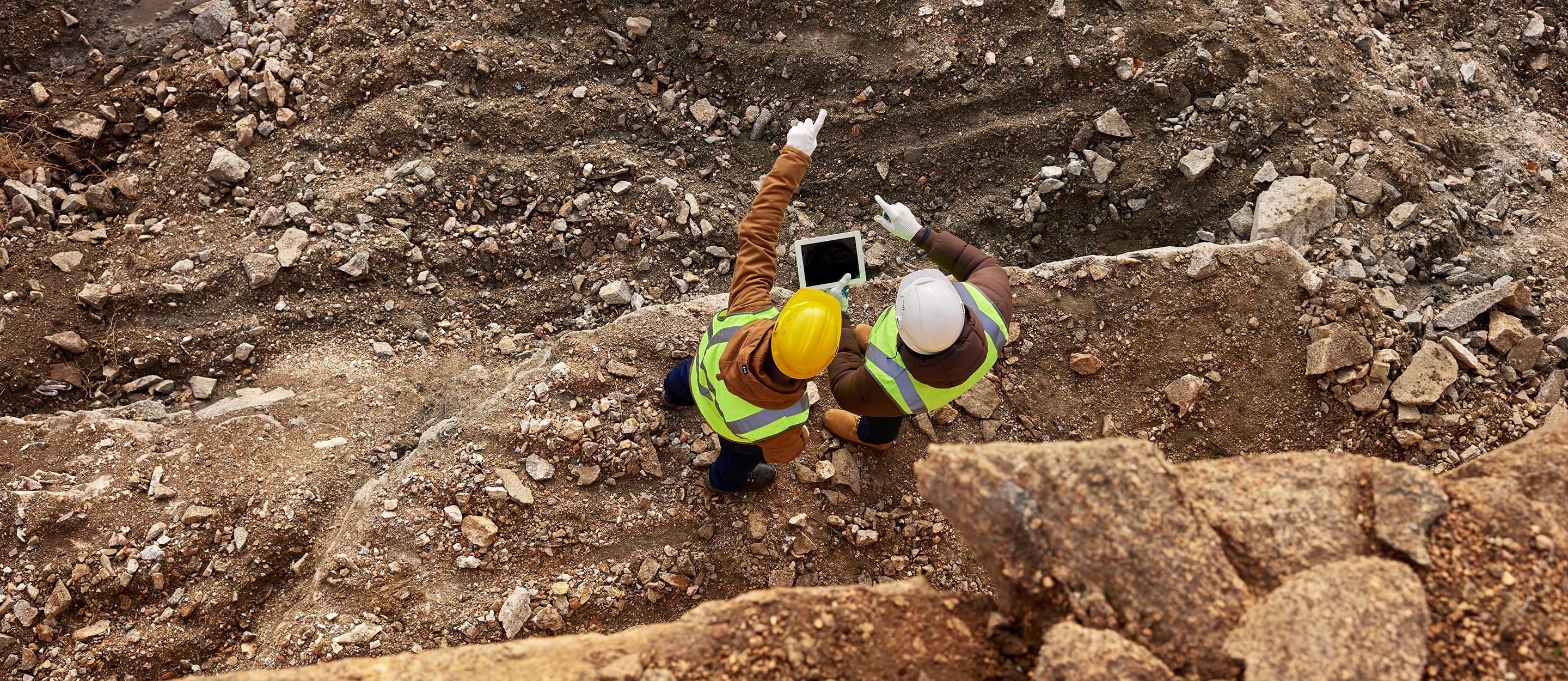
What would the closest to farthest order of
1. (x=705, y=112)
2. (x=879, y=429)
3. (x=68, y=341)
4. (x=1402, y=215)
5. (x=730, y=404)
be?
(x=730, y=404)
(x=879, y=429)
(x=68, y=341)
(x=1402, y=215)
(x=705, y=112)

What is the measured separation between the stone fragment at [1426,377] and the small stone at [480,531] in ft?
14.2

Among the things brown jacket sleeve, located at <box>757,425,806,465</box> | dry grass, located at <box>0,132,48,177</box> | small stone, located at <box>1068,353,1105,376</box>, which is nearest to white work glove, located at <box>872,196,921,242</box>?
brown jacket sleeve, located at <box>757,425,806,465</box>

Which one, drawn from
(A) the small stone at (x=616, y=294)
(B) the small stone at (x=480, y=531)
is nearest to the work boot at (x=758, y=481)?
(B) the small stone at (x=480, y=531)

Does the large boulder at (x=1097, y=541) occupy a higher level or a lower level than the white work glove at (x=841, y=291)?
higher

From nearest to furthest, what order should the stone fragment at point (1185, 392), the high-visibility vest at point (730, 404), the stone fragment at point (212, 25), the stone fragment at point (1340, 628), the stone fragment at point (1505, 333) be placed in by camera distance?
the stone fragment at point (1340, 628) < the high-visibility vest at point (730, 404) < the stone fragment at point (1505, 333) < the stone fragment at point (1185, 392) < the stone fragment at point (212, 25)

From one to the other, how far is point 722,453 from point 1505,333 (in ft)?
12.5

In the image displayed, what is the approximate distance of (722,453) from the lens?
11.2ft

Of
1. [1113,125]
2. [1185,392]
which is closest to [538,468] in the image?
[1185,392]

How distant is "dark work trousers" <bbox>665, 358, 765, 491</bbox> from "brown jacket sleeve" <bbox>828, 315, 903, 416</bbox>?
1.29 ft

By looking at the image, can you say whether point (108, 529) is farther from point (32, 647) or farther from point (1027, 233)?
point (1027, 233)

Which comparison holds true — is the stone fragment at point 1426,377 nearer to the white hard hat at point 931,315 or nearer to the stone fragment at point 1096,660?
the white hard hat at point 931,315

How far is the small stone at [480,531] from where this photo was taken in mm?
3482

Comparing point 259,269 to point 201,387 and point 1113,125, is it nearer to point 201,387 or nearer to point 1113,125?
point 201,387

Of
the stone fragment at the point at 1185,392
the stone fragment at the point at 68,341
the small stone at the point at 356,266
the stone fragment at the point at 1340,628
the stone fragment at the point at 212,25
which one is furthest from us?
the stone fragment at the point at 212,25
